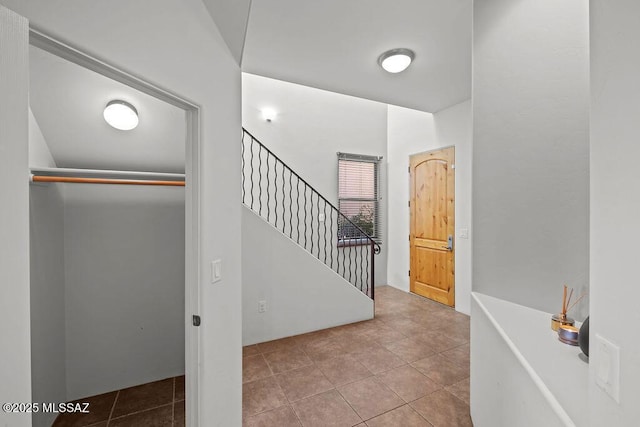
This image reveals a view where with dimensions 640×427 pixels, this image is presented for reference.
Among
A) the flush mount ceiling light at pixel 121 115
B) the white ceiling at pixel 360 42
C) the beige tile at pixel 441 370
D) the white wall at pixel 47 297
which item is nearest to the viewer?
the white wall at pixel 47 297

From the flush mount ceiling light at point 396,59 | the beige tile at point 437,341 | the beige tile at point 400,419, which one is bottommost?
the beige tile at point 400,419

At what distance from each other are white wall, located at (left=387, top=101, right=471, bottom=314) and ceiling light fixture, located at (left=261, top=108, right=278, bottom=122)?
2253 millimetres

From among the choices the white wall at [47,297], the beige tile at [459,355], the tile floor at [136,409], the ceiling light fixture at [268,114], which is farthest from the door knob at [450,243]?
the white wall at [47,297]

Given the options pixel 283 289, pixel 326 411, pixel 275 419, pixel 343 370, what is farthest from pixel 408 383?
pixel 283 289

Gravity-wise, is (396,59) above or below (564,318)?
above

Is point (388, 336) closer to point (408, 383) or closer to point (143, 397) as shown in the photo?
point (408, 383)

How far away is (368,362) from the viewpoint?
2.66 meters

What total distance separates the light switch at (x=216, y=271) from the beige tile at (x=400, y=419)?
142 cm

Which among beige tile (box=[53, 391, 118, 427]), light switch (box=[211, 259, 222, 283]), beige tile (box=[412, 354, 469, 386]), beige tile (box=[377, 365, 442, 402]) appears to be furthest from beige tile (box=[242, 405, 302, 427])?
beige tile (box=[412, 354, 469, 386])

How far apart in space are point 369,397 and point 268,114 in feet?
12.6

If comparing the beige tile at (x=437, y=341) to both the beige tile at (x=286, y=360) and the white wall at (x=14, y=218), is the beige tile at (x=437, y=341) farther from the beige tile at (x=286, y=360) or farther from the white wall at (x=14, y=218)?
the white wall at (x=14, y=218)

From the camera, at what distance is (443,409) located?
6.62ft

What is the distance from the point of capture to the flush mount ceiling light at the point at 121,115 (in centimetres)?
179

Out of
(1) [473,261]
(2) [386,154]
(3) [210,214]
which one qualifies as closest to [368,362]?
(1) [473,261]
